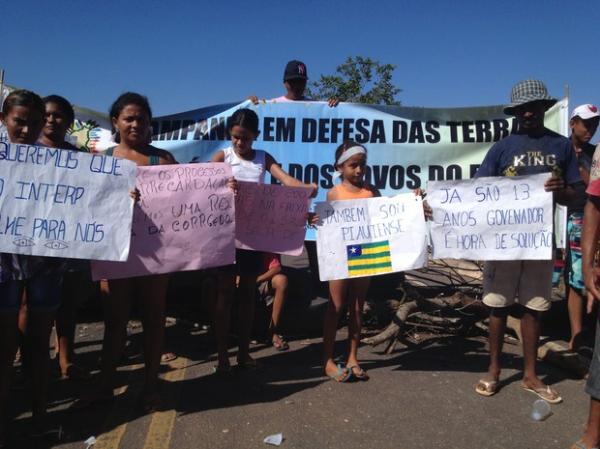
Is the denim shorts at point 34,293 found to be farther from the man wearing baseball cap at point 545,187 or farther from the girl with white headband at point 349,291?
the man wearing baseball cap at point 545,187

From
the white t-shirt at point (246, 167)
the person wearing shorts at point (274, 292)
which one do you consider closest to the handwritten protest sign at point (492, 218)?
the white t-shirt at point (246, 167)

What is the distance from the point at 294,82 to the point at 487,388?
3535mm

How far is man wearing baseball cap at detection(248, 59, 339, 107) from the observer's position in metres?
5.21

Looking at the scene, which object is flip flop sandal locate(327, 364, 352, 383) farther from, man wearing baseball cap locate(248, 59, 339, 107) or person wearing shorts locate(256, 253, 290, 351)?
man wearing baseball cap locate(248, 59, 339, 107)

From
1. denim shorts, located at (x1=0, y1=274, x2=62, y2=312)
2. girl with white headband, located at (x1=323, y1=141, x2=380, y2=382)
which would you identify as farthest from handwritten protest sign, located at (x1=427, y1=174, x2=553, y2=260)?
denim shorts, located at (x1=0, y1=274, x2=62, y2=312)

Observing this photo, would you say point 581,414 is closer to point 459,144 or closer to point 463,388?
point 463,388

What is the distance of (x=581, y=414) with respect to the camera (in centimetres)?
325

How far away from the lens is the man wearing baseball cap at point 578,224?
4359mm

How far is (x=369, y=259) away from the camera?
3.71 m

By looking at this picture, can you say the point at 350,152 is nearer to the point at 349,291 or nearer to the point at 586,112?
the point at 349,291

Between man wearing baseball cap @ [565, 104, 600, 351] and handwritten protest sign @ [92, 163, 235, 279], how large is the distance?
307 cm

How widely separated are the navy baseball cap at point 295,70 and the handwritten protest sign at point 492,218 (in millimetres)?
2273

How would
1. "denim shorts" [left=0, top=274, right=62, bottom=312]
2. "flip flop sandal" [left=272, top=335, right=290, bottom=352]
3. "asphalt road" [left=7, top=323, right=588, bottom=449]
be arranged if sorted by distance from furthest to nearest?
"flip flop sandal" [left=272, top=335, right=290, bottom=352] < "asphalt road" [left=7, top=323, right=588, bottom=449] < "denim shorts" [left=0, top=274, right=62, bottom=312]

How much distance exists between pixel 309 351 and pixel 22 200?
276cm
